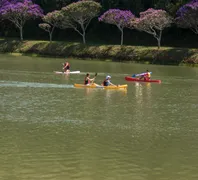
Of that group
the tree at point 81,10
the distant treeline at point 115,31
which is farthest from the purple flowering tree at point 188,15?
the tree at point 81,10

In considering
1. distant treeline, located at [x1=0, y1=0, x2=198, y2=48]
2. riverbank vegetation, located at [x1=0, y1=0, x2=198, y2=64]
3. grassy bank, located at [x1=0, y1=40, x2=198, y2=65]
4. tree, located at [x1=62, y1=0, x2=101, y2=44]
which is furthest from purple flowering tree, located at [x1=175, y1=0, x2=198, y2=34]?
tree, located at [x1=62, y1=0, x2=101, y2=44]

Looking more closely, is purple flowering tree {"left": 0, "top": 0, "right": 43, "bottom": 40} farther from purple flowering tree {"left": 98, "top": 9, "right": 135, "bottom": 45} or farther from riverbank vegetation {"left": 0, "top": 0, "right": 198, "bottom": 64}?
purple flowering tree {"left": 98, "top": 9, "right": 135, "bottom": 45}

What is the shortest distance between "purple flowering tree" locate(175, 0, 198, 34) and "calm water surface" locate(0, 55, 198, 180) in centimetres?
3488

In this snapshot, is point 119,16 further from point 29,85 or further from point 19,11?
point 29,85

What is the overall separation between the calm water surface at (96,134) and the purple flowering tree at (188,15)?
114 feet

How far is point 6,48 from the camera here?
85.0 m

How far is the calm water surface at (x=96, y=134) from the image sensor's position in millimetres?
13875

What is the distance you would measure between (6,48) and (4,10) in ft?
24.8

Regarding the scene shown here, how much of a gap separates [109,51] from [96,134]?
180 ft

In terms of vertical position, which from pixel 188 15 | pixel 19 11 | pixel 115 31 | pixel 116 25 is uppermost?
pixel 19 11

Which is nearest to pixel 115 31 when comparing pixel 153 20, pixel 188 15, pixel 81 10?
pixel 81 10

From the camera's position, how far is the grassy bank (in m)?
65.9

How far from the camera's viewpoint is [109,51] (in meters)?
72.8

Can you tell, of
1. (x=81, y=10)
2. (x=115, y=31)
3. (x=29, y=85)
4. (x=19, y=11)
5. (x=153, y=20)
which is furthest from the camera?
(x=115, y=31)
